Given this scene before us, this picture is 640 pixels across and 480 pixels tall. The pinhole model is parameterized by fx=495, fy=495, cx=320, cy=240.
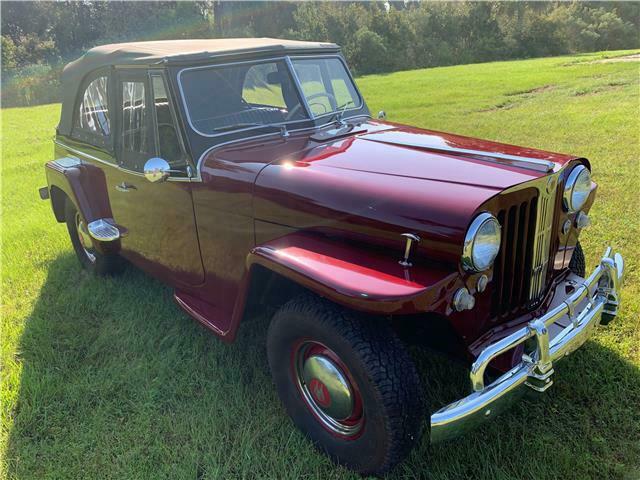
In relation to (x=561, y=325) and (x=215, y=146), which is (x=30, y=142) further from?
(x=561, y=325)

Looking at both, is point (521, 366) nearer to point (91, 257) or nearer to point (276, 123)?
point (276, 123)

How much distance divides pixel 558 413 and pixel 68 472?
7.55ft

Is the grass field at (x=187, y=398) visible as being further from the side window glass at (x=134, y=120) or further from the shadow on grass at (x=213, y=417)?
the side window glass at (x=134, y=120)

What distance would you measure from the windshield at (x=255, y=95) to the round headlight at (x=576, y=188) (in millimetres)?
1459

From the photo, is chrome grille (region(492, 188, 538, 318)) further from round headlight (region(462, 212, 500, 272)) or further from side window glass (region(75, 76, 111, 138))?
side window glass (region(75, 76, 111, 138))

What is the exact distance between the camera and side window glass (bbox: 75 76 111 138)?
3465 mm

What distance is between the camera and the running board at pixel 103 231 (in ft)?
11.2

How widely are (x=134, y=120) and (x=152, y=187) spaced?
1.56 ft

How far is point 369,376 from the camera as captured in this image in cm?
185

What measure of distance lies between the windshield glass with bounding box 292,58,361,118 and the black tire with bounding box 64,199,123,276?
6.50ft

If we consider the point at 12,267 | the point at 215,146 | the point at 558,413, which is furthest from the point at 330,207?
the point at 12,267

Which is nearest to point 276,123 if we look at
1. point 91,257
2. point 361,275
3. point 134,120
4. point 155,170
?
point 155,170

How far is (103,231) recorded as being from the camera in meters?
3.45

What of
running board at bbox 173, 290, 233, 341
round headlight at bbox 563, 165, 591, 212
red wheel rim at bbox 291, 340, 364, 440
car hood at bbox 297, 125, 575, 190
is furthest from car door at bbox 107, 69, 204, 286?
round headlight at bbox 563, 165, 591, 212
